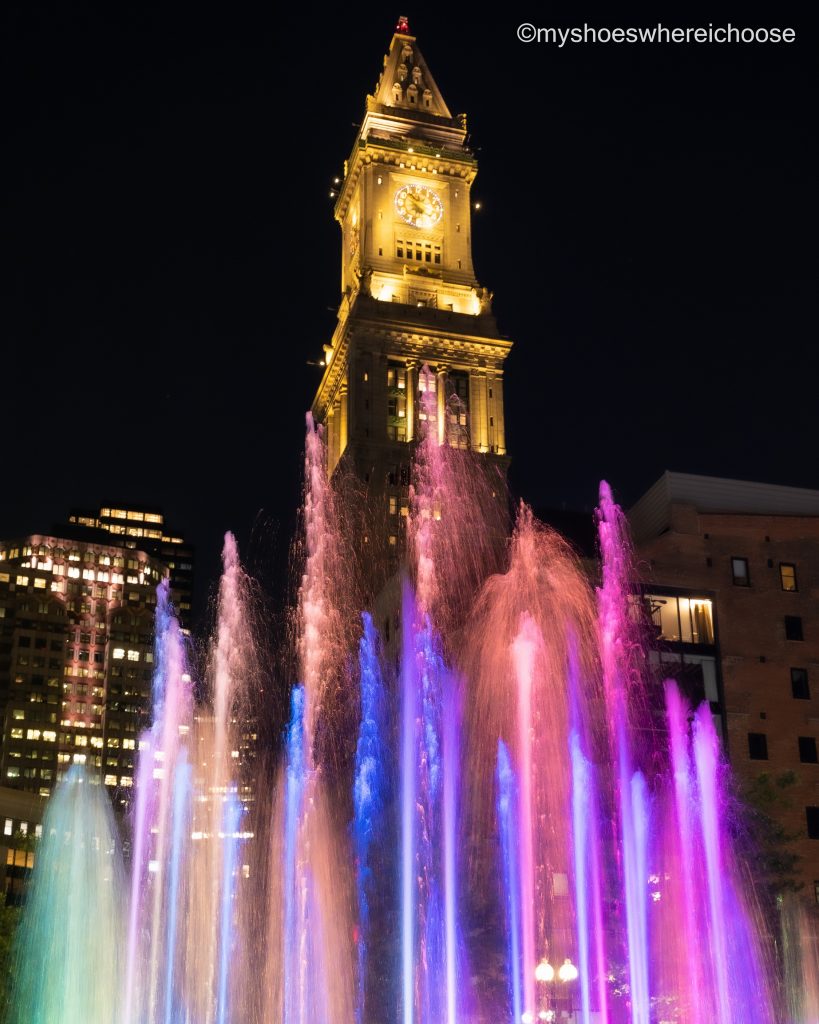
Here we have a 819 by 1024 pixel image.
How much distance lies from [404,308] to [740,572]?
58697 mm

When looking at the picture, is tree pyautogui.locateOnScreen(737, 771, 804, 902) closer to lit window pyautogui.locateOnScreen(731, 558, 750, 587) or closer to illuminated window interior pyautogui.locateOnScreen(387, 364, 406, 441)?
lit window pyautogui.locateOnScreen(731, 558, 750, 587)

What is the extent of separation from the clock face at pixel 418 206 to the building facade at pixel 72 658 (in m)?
75.0

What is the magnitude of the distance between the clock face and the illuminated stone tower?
0.38 feet

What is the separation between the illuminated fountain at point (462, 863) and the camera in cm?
4791

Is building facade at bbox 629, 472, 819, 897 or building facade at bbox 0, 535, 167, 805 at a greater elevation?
building facade at bbox 0, 535, 167, 805

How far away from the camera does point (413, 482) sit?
355ft

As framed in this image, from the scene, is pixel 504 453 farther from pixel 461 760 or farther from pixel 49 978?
pixel 49 978

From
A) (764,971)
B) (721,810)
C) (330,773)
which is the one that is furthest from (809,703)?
(330,773)

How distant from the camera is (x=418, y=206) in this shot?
127188mm

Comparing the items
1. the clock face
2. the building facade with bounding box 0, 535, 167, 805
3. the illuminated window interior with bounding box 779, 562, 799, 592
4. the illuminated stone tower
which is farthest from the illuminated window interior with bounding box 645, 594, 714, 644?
the building facade with bounding box 0, 535, 167, 805

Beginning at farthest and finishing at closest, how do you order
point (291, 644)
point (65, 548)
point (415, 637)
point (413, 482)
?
point (65, 548) → point (413, 482) → point (291, 644) → point (415, 637)

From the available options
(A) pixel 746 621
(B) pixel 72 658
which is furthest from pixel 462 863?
(B) pixel 72 658

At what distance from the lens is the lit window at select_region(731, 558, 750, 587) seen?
218ft

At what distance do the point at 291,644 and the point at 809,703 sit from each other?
98.8ft
